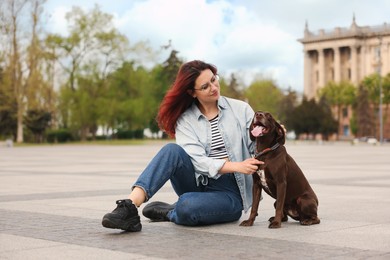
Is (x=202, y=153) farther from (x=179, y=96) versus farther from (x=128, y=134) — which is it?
(x=128, y=134)

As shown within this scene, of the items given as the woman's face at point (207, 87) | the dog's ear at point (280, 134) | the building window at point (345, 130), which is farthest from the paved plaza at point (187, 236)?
the building window at point (345, 130)

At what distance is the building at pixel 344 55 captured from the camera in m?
127

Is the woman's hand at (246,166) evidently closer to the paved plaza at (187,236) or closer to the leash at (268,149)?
the leash at (268,149)

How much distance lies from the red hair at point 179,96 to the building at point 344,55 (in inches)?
4584

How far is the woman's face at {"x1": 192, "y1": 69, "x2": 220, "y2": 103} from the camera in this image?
265 inches

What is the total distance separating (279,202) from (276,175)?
254 millimetres

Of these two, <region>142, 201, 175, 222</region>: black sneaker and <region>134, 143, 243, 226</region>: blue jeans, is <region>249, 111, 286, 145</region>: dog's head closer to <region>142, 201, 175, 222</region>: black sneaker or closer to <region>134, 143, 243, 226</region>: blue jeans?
<region>134, 143, 243, 226</region>: blue jeans

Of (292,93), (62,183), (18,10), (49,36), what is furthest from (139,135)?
(62,183)

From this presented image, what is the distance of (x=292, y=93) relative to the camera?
13212 centimetres

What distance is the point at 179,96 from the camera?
6.90 metres

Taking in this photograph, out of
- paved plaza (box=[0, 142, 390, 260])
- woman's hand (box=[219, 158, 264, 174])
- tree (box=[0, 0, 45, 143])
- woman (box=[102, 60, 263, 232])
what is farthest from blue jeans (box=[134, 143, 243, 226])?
tree (box=[0, 0, 45, 143])

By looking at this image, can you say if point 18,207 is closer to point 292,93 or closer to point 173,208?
point 173,208

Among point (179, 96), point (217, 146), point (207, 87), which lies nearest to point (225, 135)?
point (217, 146)

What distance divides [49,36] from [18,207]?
6182 cm
